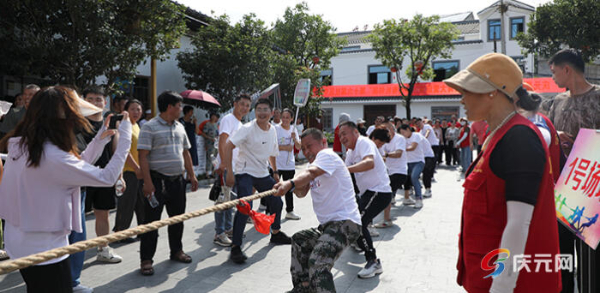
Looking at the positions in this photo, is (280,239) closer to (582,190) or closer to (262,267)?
(262,267)

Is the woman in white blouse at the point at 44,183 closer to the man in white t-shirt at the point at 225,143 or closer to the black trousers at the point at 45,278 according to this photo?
the black trousers at the point at 45,278

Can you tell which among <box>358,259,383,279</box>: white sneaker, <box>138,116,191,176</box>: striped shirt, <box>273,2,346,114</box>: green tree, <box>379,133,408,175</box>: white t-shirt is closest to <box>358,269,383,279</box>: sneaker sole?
<box>358,259,383,279</box>: white sneaker

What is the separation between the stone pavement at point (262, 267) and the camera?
3.93m

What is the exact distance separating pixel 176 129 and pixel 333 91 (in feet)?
99.4

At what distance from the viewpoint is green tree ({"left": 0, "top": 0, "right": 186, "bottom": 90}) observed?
22.3ft

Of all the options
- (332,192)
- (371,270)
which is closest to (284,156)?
(371,270)

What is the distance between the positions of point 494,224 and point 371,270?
8.66 ft

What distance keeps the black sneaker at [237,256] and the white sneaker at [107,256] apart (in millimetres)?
1288

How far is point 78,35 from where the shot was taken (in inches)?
281

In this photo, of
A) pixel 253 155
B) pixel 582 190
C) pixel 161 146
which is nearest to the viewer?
pixel 582 190

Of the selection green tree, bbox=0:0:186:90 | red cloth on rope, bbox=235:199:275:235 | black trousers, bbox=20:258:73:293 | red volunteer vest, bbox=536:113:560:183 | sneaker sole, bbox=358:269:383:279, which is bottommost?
sneaker sole, bbox=358:269:383:279

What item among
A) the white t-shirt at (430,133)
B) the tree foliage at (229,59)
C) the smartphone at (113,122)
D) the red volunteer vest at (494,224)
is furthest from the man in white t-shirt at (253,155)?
the white t-shirt at (430,133)

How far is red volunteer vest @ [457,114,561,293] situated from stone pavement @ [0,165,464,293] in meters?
2.16

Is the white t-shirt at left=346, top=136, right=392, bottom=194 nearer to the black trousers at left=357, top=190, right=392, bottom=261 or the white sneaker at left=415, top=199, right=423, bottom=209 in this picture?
the black trousers at left=357, top=190, right=392, bottom=261
